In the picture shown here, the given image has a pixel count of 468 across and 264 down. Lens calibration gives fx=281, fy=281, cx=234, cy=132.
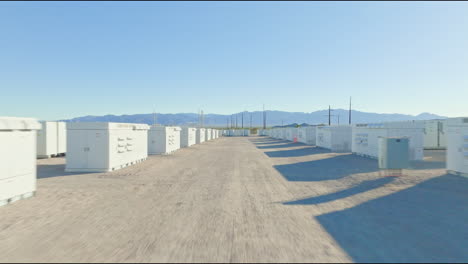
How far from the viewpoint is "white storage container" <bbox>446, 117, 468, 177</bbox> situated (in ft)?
41.8

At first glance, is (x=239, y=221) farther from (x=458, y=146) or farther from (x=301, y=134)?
(x=301, y=134)

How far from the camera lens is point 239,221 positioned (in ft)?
22.4

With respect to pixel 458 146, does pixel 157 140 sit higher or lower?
lower

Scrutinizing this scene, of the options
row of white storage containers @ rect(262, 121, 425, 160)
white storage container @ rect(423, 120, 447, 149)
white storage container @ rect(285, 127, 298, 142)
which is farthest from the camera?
white storage container @ rect(285, 127, 298, 142)

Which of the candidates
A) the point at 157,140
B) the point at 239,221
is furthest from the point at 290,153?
the point at 239,221

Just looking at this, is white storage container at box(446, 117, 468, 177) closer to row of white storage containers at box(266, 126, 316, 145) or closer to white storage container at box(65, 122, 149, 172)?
white storage container at box(65, 122, 149, 172)

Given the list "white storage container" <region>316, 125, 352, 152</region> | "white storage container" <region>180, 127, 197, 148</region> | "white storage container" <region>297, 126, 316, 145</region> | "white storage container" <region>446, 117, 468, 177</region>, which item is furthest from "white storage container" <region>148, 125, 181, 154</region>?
"white storage container" <region>297, 126, 316, 145</region>

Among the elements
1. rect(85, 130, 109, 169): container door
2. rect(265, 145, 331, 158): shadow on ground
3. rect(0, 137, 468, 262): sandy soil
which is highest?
rect(85, 130, 109, 169): container door

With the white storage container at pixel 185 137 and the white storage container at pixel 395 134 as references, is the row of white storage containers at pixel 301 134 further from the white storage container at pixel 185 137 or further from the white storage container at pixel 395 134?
the white storage container at pixel 185 137

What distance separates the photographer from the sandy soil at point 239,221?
505 cm

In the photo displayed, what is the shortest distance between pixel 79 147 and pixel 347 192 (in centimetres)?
1293

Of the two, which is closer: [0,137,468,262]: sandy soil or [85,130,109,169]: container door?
[0,137,468,262]: sandy soil

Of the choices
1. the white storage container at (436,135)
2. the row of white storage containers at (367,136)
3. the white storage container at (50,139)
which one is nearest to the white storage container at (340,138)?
the row of white storage containers at (367,136)

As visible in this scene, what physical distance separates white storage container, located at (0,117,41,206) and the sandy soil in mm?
455
